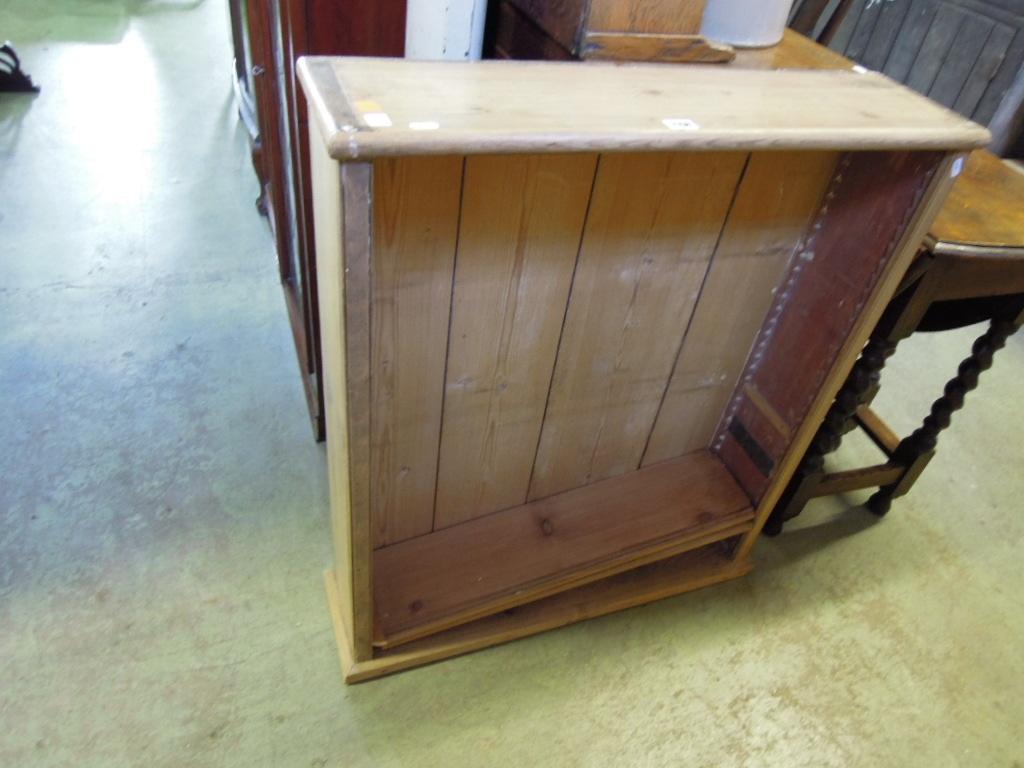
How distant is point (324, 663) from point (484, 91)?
1060 millimetres

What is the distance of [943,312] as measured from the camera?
1443 millimetres

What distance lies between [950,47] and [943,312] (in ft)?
7.78

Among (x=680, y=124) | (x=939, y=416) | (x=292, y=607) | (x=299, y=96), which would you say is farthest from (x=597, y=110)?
(x=939, y=416)

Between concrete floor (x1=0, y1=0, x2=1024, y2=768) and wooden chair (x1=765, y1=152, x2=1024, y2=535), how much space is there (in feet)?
0.48

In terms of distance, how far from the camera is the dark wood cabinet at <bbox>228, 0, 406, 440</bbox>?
1.28 meters

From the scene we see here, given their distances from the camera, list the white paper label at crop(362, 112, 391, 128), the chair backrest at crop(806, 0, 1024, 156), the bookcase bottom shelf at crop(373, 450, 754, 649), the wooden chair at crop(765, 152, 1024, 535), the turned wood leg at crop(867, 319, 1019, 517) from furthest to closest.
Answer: the chair backrest at crop(806, 0, 1024, 156), the turned wood leg at crop(867, 319, 1019, 517), the bookcase bottom shelf at crop(373, 450, 754, 649), the wooden chair at crop(765, 152, 1024, 535), the white paper label at crop(362, 112, 391, 128)

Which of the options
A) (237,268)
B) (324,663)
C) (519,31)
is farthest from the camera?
(237,268)

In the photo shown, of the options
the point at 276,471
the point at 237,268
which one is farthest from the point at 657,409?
the point at 237,268

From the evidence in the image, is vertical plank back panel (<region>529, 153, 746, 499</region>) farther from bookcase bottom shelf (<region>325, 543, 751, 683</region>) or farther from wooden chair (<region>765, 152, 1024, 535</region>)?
wooden chair (<region>765, 152, 1024, 535</region>)

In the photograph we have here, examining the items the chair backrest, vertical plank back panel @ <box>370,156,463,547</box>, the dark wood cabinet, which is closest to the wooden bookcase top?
vertical plank back panel @ <box>370,156,463,547</box>

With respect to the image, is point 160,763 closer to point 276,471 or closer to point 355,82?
point 276,471

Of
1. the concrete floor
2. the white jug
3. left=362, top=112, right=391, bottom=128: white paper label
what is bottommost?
the concrete floor

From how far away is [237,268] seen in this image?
230 cm

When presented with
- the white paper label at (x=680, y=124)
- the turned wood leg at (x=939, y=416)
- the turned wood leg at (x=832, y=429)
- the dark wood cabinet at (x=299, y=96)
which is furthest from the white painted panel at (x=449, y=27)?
the turned wood leg at (x=939, y=416)
